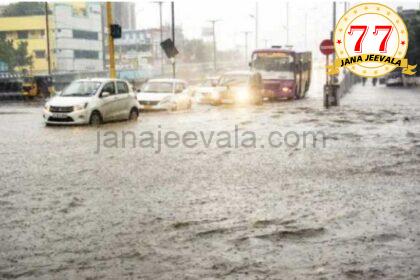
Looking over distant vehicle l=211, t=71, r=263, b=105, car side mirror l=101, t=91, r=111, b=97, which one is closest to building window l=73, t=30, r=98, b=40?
distant vehicle l=211, t=71, r=263, b=105

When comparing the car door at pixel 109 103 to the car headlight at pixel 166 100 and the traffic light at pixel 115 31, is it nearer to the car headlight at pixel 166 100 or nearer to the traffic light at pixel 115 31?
the traffic light at pixel 115 31

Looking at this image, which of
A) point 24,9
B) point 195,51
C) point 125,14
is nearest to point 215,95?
point 24,9

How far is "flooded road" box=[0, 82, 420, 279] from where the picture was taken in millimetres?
5246

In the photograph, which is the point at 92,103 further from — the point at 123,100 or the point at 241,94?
the point at 241,94

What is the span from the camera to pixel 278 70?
3275 centimetres

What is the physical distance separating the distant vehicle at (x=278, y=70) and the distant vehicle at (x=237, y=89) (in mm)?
4024

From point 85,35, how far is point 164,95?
74393 millimetres

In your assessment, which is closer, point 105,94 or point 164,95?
point 105,94

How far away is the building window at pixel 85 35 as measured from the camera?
8969 cm

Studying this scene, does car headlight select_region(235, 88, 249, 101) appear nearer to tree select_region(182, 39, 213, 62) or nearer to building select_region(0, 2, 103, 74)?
building select_region(0, 2, 103, 74)

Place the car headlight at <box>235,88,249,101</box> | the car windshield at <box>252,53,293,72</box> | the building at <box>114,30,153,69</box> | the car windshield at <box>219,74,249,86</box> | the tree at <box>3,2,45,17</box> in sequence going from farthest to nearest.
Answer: the building at <box>114,30,153,69</box> < the tree at <box>3,2,45,17</box> < the car windshield at <box>252,53,293,72</box> < the car windshield at <box>219,74,249,86</box> < the car headlight at <box>235,88,249,101</box>

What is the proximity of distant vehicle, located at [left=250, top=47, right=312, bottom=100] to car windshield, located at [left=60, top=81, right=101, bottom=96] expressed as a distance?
15434 millimetres

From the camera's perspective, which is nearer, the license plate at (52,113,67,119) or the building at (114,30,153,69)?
the license plate at (52,113,67,119)

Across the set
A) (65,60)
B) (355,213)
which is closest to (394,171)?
(355,213)
